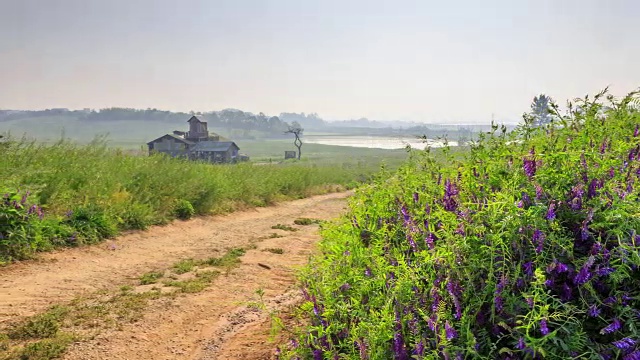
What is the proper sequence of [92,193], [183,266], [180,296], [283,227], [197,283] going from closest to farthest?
1. [180,296]
2. [197,283]
3. [183,266]
4. [92,193]
5. [283,227]

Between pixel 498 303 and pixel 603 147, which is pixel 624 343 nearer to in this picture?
pixel 498 303

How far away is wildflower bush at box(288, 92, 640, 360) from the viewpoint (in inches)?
68.4

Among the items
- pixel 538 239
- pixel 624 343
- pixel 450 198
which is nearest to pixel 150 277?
pixel 450 198

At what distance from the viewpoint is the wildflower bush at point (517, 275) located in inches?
68.4

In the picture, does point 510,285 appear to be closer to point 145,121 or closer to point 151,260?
point 151,260

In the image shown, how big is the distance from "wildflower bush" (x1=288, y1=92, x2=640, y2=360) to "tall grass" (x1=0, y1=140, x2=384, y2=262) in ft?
8.11

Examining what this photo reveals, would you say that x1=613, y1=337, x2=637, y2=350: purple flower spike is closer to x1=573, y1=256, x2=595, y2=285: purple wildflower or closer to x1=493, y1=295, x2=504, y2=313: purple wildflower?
x1=573, y1=256, x2=595, y2=285: purple wildflower

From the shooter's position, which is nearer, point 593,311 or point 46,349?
point 593,311

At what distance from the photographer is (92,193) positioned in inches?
358

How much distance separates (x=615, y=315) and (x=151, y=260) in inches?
272

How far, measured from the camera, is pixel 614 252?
185 cm

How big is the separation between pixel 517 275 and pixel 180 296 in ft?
14.8

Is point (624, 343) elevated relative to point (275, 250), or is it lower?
elevated

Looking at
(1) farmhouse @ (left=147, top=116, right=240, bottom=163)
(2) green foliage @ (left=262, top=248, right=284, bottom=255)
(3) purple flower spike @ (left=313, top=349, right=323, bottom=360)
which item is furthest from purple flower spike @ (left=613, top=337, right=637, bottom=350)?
(1) farmhouse @ (left=147, top=116, right=240, bottom=163)
